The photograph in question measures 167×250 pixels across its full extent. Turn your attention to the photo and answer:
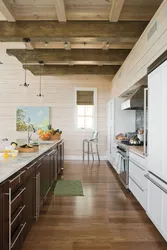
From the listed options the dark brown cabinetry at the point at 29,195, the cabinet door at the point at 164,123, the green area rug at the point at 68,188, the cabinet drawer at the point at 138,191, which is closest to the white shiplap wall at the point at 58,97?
the green area rug at the point at 68,188

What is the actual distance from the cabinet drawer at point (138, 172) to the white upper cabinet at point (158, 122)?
0.40m

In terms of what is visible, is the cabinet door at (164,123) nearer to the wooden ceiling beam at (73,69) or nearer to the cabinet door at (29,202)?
the cabinet door at (29,202)

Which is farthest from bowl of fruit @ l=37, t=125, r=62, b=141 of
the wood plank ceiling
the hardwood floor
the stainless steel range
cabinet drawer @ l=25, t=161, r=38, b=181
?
cabinet drawer @ l=25, t=161, r=38, b=181

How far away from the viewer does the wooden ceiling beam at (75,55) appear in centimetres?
634

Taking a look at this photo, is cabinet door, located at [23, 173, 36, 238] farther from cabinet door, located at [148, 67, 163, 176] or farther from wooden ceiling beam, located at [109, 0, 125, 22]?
wooden ceiling beam, located at [109, 0, 125, 22]

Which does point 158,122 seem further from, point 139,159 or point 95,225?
point 95,225

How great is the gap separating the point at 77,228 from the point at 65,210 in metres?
0.67

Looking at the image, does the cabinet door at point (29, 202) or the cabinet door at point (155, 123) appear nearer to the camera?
the cabinet door at point (29, 202)

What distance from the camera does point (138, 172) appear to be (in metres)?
3.79

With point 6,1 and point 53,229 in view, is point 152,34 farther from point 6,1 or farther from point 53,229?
point 53,229

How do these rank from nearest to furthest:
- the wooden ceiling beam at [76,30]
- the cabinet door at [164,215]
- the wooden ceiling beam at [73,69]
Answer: the cabinet door at [164,215], the wooden ceiling beam at [76,30], the wooden ceiling beam at [73,69]

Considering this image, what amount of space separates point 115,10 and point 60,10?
2.78 feet

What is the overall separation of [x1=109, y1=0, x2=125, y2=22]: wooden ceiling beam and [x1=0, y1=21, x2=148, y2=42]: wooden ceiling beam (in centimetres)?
20

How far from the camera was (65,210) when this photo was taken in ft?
12.0
